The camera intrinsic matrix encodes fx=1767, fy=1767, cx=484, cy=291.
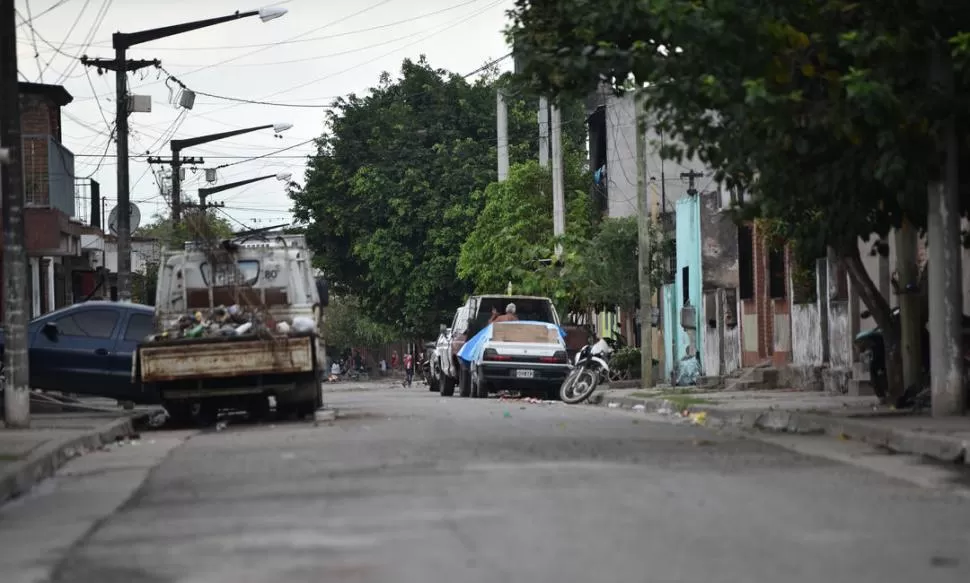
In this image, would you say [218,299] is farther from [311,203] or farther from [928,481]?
[311,203]

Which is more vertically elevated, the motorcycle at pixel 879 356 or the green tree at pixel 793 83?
the green tree at pixel 793 83

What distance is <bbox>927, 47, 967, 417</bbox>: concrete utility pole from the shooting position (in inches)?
769

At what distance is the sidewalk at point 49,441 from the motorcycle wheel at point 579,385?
8928 mm

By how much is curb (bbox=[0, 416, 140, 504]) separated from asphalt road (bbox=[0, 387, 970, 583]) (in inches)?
40.6

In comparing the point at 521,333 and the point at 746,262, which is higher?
the point at 746,262

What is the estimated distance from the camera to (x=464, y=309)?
136 feet

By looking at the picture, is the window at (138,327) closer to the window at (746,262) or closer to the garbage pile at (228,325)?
the garbage pile at (228,325)

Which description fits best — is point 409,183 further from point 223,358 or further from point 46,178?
point 223,358

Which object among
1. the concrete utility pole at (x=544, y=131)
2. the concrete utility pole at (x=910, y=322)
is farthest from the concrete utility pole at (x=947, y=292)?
the concrete utility pole at (x=544, y=131)

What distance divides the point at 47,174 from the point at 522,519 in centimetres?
2679

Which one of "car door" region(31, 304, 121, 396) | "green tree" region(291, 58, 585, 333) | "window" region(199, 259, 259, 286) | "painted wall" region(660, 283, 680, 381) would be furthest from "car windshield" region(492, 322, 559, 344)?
"green tree" region(291, 58, 585, 333)

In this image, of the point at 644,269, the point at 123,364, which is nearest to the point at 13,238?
the point at 123,364

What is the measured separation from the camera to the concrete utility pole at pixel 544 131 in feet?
180

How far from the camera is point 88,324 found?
2658 cm
